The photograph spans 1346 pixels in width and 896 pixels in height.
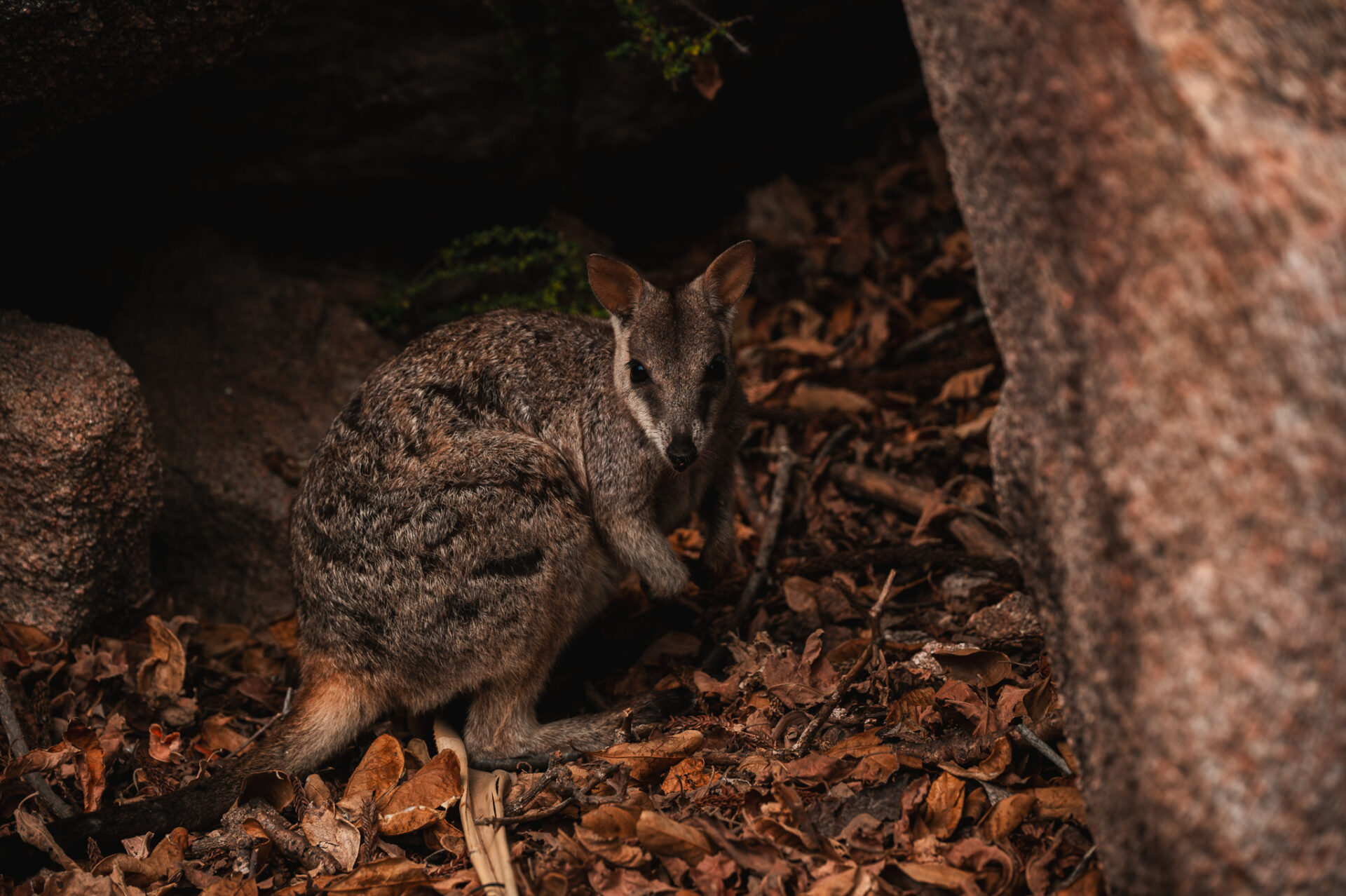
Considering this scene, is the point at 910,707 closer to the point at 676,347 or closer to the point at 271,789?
the point at 676,347

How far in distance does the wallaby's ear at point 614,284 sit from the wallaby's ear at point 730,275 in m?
0.35

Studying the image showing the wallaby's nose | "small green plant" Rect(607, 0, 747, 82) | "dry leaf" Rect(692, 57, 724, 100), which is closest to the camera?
the wallaby's nose

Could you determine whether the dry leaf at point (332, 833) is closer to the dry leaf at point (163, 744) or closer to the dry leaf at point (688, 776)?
the dry leaf at point (163, 744)

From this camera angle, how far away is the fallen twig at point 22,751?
4.10 m

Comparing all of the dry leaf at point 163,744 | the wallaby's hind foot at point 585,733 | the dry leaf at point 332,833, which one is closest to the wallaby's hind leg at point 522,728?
the wallaby's hind foot at point 585,733

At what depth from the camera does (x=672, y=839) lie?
352 centimetres

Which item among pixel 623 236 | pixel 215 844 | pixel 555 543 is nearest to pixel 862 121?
pixel 623 236

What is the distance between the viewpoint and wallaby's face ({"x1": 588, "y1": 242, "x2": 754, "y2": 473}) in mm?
4727

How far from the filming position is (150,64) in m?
4.62

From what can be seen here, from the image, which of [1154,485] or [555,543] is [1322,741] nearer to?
[1154,485]

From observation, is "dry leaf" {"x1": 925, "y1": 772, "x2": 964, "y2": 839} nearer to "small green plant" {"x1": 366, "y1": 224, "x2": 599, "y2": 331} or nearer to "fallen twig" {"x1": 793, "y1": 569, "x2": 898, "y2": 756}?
"fallen twig" {"x1": 793, "y1": 569, "x2": 898, "y2": 756}

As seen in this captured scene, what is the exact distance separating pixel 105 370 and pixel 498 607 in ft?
7.56

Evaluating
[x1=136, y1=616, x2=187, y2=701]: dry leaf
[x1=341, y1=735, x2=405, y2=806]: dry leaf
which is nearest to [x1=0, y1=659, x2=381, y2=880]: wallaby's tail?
[x1=341, y1=735, x2=405, y2=806]: dry leaf

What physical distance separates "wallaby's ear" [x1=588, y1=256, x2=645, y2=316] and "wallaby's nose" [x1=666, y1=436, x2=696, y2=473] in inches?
33.8
